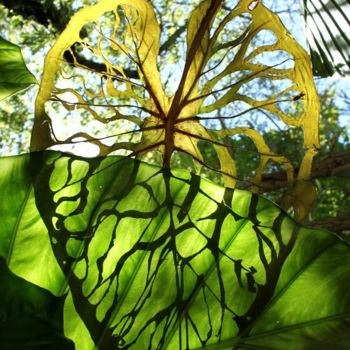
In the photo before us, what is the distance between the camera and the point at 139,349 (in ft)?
1.70

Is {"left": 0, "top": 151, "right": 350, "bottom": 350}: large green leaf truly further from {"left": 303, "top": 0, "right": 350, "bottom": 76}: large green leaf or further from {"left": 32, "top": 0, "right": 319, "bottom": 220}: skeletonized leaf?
{"left": 303, "top": 0, "right": 350, "bottom": 76}: large green leaf

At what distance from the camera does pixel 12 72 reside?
24.3 inches

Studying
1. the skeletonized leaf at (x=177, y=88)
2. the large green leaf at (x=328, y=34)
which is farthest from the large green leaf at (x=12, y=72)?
the large green leaf at (x=328, y=34)

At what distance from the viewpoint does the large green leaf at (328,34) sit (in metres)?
0.84

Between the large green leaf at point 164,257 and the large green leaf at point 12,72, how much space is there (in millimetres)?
131

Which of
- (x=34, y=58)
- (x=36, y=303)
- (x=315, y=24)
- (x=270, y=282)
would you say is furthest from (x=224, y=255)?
(x=34, y=58)

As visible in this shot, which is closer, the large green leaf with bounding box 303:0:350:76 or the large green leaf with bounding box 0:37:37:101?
the large green leaf with bounding box 0:37:37:101

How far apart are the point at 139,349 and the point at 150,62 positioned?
28 centimetres

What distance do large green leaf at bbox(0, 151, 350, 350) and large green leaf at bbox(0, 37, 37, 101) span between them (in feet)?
0.43

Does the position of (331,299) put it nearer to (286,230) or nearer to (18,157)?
(286,230)

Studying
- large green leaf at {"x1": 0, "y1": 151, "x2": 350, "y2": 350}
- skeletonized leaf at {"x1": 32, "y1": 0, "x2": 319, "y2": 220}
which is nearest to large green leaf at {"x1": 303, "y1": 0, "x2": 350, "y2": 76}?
skeletonized leaf at {"x1": 32, "y1": 0, "x2": 319, "y2": 220}

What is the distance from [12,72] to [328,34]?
50 centimetres

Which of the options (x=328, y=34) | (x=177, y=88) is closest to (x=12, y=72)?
(x=177, y=88)

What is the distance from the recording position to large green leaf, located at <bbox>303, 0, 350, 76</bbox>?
0.84 meters
